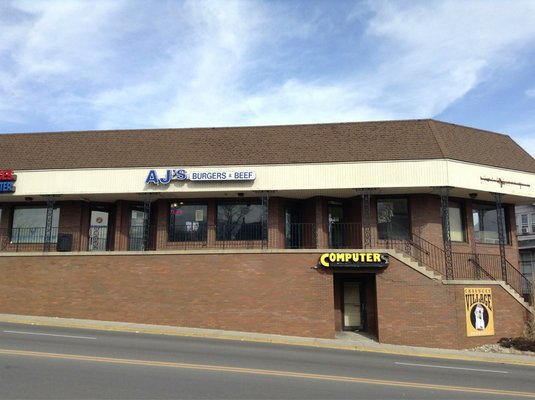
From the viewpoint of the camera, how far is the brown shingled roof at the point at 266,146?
2152 cm

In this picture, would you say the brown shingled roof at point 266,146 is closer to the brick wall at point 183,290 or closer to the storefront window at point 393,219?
the storefront window at point 393,219

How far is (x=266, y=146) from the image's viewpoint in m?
22.3

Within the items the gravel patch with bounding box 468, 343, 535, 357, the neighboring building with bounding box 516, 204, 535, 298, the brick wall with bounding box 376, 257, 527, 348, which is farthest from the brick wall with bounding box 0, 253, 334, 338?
the neighboring building with bounding box 516, 204, 535, 298

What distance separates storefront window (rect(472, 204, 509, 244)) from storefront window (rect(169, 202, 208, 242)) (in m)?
12.5

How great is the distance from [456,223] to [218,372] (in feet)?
53.5

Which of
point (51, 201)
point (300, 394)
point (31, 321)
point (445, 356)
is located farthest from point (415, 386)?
point (51, 201)

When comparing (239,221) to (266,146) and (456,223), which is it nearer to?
(266,146)

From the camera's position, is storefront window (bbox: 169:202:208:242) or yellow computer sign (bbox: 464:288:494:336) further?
→ storefront window (bbox: 169:202:208:242)

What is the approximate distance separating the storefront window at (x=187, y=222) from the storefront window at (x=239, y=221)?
0.73 meters

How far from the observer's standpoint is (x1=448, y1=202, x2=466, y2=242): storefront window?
22.8 meters

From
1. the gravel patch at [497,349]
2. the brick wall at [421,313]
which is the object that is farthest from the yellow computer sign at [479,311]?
the gravel patch at [497,349]

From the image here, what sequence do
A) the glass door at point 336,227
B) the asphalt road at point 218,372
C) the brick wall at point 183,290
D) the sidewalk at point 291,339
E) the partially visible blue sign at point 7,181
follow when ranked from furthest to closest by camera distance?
the glass door at point 336,227
the partially visible blue sign at point 7,181
the brick wall at point 183,290
the sidewalk at point 291,339
the asphalt road at point 218,372

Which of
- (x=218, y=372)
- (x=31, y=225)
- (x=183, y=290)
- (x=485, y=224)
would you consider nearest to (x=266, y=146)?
(x=183, y=290)

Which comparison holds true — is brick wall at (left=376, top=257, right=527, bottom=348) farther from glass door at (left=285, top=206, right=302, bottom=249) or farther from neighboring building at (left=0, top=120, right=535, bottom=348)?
glass door at (left=285, top=206, right=302, bottom=249)
